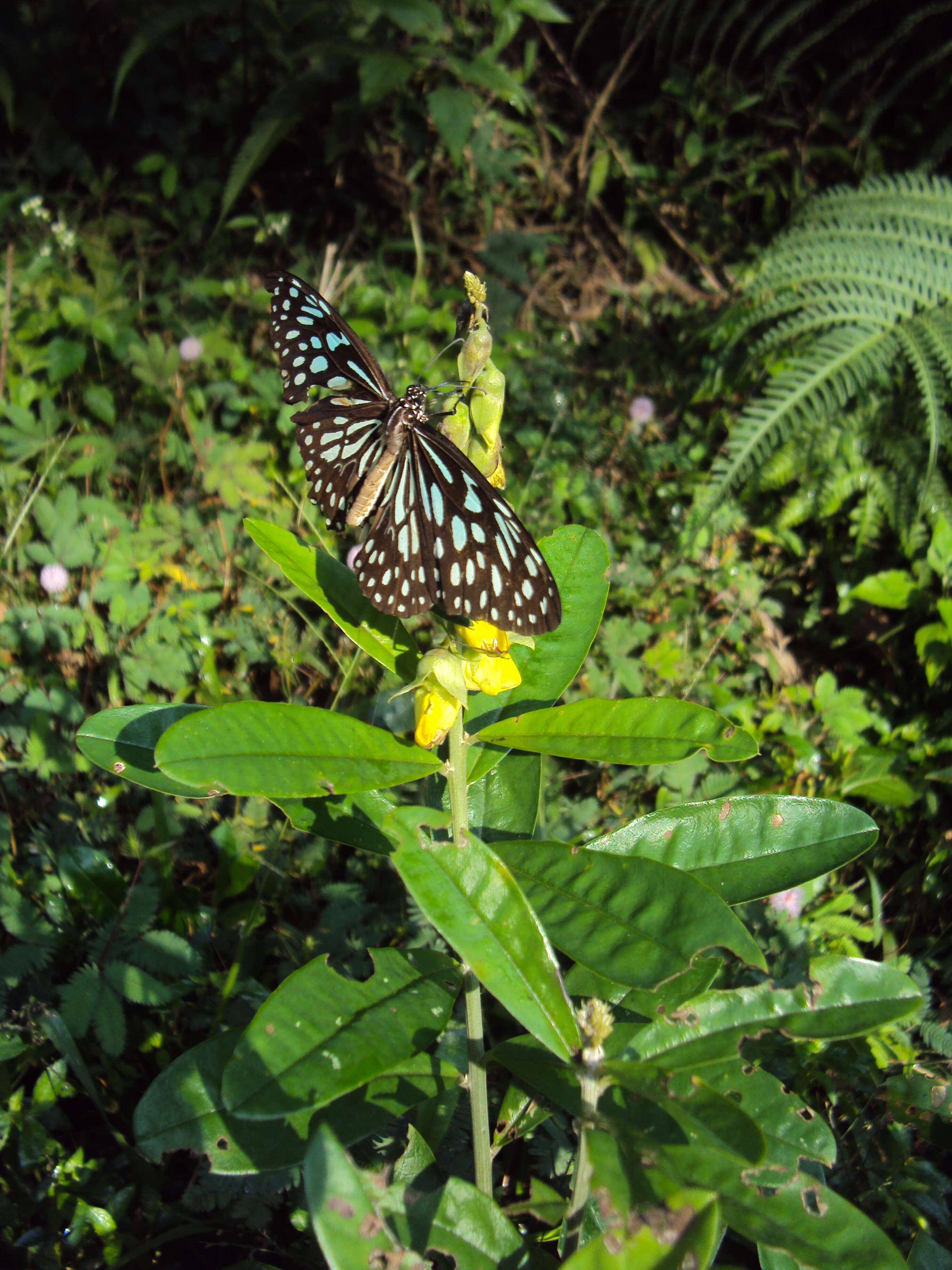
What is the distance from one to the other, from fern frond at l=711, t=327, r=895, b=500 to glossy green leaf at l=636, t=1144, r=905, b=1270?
2.04 metres

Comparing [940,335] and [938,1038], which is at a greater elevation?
[940,335]

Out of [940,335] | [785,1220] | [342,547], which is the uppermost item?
[940,335]

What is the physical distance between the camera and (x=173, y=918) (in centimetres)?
166

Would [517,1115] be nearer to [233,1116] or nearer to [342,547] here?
[233,1116]

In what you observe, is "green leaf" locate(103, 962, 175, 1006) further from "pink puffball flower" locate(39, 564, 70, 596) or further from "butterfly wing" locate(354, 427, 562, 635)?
"pink puffball flower" locate(39, 564, 70, 596)

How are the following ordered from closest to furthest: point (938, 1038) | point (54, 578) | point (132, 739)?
1. point (132, 739)
2. point (938, 1038)
3. point (54, 578)

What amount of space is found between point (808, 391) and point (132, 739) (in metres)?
2.28

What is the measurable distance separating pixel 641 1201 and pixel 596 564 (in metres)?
0.79

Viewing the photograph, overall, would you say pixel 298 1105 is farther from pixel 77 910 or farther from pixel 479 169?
pixel 479 169

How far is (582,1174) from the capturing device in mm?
896

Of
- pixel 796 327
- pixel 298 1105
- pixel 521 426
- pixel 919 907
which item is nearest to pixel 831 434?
pixel 796 327

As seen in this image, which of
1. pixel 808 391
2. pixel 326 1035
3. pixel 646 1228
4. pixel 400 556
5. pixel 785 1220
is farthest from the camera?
pixel 808 391

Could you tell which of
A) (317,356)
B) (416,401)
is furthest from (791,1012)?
(317,356)

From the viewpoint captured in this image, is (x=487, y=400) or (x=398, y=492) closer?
(x=487, y=400)
